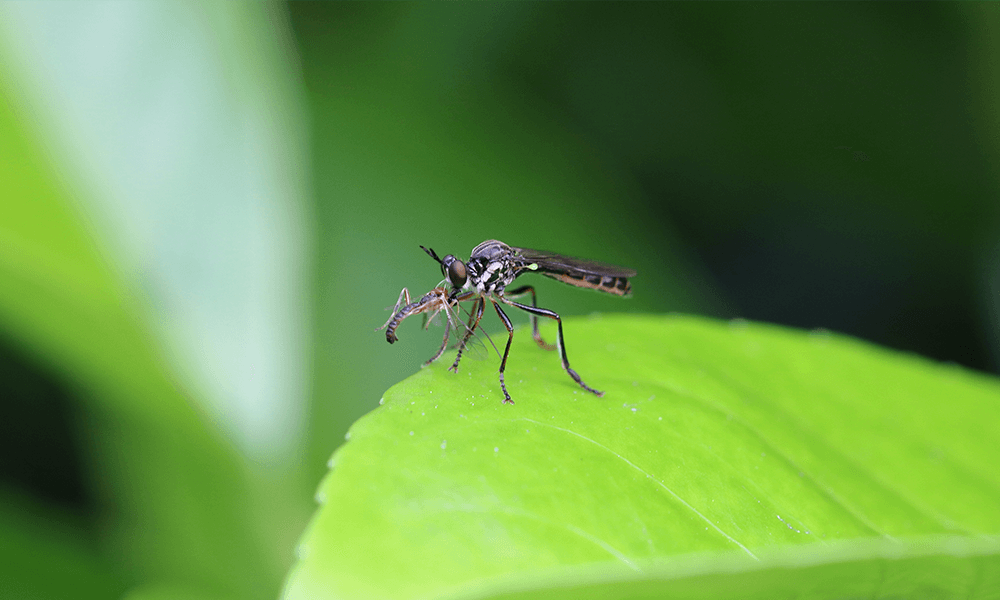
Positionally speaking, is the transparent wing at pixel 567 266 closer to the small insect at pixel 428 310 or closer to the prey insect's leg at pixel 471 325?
the prey insect's leg at pixel 471 325

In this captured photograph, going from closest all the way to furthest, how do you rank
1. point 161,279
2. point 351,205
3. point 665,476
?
point 665,476, point 161,279, point 351,205

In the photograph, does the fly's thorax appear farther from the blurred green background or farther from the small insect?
the blurred green background

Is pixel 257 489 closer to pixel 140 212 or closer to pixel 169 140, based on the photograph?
pixel 140 212

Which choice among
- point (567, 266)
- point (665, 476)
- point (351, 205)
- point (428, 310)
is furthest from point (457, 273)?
point (351, 205)

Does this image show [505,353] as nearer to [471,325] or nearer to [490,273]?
[471,325]

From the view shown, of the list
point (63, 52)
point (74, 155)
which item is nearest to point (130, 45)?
point (63, 52)

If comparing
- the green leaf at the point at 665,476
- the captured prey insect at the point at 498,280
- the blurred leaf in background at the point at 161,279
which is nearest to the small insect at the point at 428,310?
the captured prey insect at the point at 498,280
